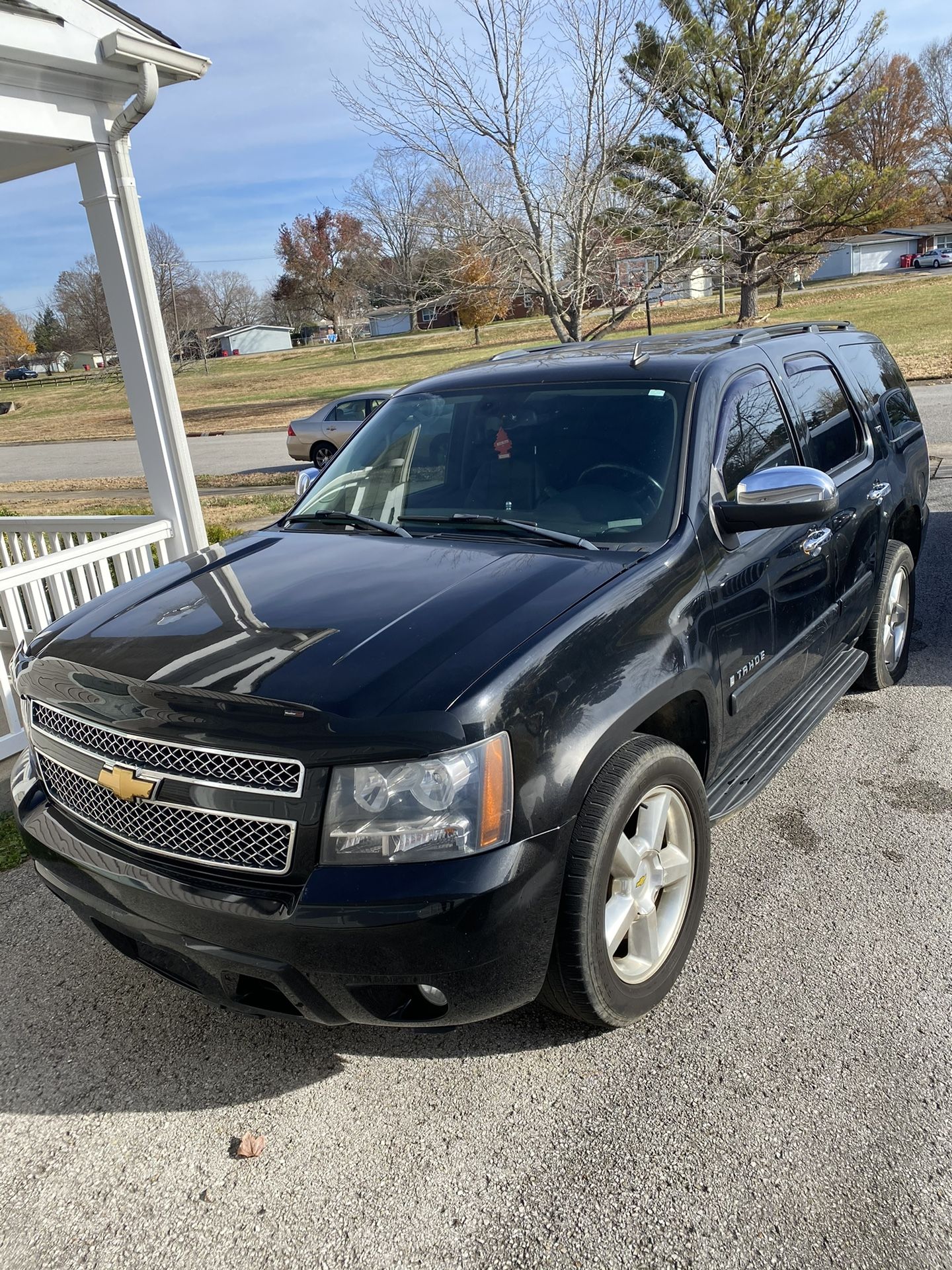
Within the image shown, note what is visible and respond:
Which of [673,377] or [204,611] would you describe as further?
[673,377]

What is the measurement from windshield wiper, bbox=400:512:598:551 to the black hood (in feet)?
0.20

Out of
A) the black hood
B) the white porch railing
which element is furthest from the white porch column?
the black hood

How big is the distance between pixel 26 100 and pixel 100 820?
459cm

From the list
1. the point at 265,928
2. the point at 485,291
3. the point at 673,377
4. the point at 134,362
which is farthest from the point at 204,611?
the point at 485,291

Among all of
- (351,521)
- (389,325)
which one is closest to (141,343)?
(351,521)

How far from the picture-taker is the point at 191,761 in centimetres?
249

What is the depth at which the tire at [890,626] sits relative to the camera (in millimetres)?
4859

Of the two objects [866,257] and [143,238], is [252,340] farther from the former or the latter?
[143,238]

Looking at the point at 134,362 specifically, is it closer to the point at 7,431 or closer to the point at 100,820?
the point at 100,820

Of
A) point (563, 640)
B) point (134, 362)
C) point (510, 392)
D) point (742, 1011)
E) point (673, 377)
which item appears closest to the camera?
point (563, 640)

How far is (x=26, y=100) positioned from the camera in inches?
213

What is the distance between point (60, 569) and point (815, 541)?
4.05 meters

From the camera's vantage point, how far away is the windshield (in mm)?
3377

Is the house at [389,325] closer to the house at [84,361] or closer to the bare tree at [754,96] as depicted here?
the house at [84,361]
